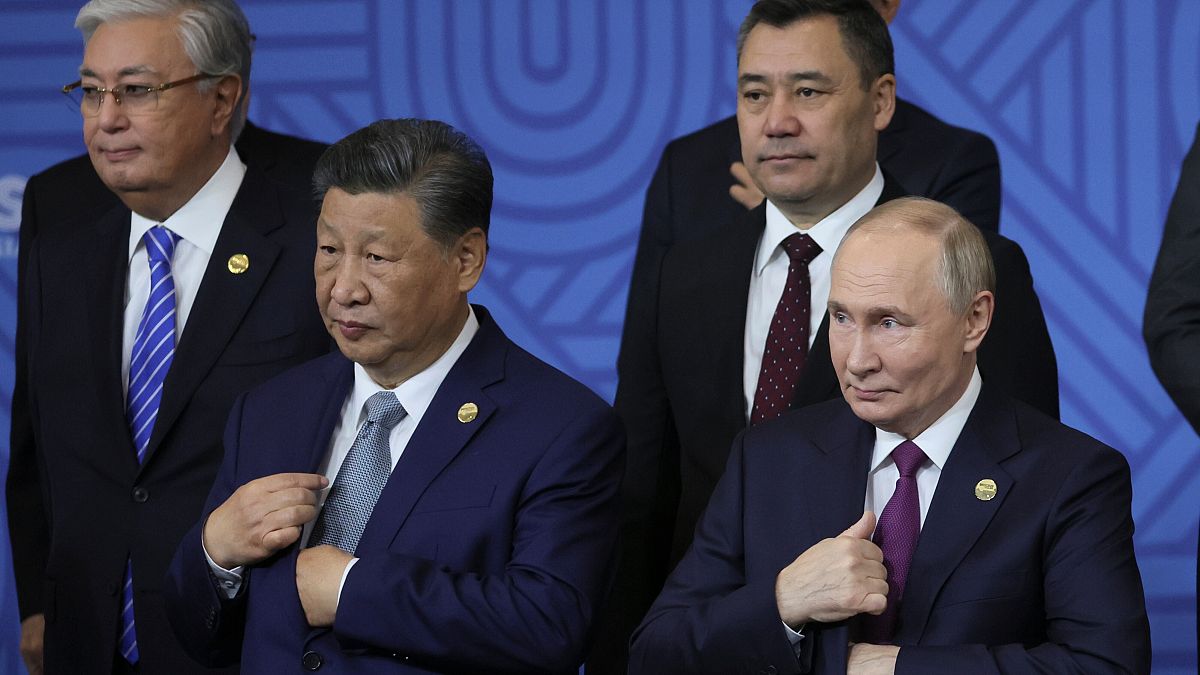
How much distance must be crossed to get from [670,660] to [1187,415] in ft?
3.49

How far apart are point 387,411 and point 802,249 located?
84cm

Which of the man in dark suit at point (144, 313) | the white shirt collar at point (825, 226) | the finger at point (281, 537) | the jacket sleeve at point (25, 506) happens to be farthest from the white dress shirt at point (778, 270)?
the jacket sleeve at point (25, 506)

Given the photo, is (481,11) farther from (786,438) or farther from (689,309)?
(786,438)

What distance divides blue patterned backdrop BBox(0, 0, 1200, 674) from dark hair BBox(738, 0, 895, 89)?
48.5 inches

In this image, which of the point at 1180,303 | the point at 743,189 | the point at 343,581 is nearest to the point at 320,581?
the point at 343,581

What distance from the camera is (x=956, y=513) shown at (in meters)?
2.48

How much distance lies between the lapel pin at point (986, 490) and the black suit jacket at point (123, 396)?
1.35 m

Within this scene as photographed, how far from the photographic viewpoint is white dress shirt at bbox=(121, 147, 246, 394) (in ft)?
11.1

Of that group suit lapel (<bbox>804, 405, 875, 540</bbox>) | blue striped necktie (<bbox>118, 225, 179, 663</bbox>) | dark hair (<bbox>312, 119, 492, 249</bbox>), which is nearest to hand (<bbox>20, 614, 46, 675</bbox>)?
blue striped necktie (<bbox>118, 225, 179, 663</bbox>)

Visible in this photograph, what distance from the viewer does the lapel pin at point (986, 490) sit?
247 cm

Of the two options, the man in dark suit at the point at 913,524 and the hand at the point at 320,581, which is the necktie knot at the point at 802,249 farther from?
the hand at the point at 320,581

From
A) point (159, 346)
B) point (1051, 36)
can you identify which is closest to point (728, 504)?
point (159, 346)

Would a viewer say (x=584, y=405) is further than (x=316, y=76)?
No

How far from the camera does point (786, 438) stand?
2.66 m
